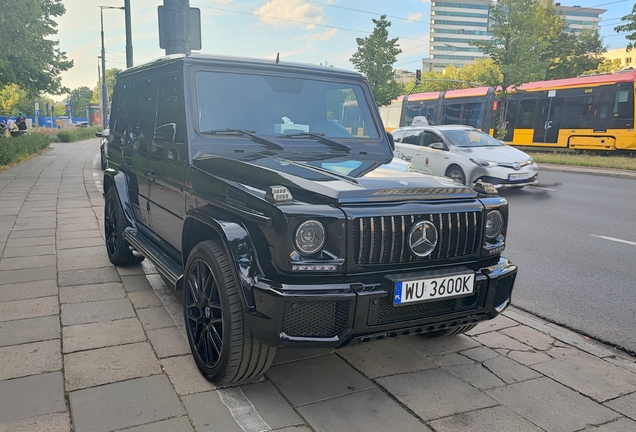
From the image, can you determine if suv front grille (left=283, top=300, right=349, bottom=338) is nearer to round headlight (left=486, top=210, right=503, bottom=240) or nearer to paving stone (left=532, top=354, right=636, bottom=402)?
round headlight (left=486, top=210, right=503, bottom=240)

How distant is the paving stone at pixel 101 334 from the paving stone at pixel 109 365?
3.7 inches

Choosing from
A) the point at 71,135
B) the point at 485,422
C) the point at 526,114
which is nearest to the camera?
the point at 485,422

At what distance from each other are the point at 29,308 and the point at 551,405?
3.97 meters

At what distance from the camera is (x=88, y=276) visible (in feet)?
17.5

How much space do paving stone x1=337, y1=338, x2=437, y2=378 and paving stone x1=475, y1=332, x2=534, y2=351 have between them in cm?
58

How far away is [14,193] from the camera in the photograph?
38.2 ft

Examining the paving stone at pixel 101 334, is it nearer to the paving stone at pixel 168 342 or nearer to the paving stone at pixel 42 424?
the paving stone at pixel 168 342

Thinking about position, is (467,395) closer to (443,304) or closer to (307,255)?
(443,304)

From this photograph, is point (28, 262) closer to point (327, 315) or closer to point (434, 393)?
point (327, 315)

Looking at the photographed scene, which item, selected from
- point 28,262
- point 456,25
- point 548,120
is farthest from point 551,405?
point 456,25

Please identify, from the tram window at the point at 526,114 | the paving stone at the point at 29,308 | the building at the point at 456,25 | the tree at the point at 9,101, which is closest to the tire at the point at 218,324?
the paving stone at the point at 29,308

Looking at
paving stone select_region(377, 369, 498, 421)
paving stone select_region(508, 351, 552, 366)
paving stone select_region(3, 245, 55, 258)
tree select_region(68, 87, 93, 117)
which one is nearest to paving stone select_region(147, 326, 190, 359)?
paving stone select_region(377, 369, 498, 421)

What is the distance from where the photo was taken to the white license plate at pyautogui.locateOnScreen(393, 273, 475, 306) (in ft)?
9.06

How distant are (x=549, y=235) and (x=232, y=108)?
19.1 feet
